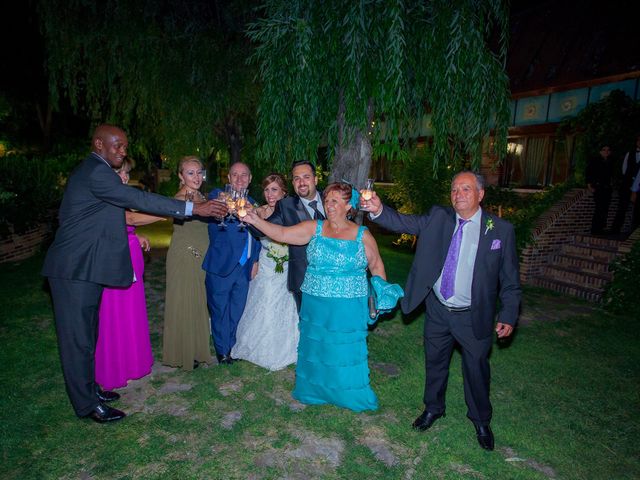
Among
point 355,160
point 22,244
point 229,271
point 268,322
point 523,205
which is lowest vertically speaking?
point 22,244

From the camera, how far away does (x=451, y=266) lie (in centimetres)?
360

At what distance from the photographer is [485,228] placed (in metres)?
3.52

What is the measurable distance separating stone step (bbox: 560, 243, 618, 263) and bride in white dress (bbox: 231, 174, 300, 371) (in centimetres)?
812

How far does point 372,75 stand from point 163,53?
642cm

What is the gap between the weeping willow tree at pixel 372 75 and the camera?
4738 millimetres

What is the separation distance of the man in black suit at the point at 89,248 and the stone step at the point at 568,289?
27.8ft

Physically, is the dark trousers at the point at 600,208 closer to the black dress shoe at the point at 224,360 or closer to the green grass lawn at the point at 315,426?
the green grass lawn at the point at 315,426

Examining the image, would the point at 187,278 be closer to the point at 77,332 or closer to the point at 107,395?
the point at 77,332

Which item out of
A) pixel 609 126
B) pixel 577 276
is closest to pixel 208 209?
pixel 577 276

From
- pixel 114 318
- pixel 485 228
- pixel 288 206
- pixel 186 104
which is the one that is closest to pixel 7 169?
pixel 186 104

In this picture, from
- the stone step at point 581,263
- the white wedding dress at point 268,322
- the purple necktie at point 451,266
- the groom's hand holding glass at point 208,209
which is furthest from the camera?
the stone step at point 581,263

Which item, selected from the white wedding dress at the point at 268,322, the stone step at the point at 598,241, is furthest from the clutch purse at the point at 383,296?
the stone step at the point at 598,241

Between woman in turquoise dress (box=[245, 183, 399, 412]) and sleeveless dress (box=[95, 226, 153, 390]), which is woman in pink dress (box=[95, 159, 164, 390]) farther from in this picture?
woman in turquoise dress (box=[245, 183, 399, 412])

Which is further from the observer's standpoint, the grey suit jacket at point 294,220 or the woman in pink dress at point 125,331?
the grey suit jacket at point 294,220
